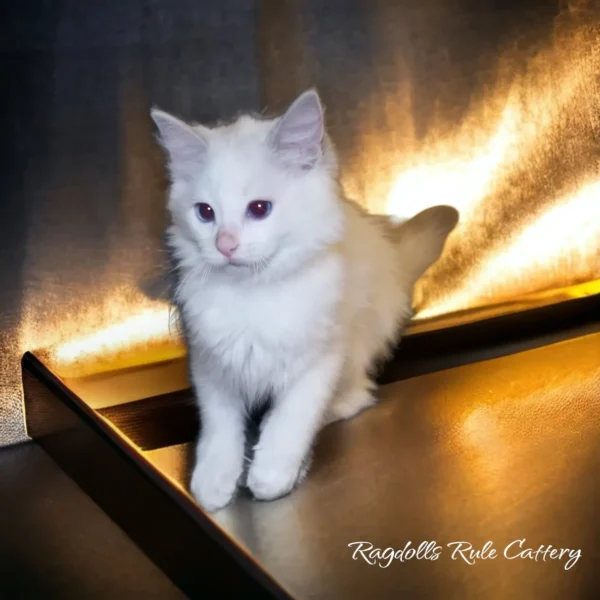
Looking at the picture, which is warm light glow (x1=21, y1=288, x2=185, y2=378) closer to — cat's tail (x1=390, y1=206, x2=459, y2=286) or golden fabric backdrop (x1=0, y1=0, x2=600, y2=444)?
golden fabric backdrop (x1=0, y1=0, x2=600, y2=444)

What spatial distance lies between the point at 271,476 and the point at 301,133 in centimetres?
41

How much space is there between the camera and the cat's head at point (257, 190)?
927 millimetres

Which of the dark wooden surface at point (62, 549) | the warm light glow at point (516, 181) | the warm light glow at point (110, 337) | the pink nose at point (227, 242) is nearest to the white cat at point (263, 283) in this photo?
the pink nose at point (227, 242)

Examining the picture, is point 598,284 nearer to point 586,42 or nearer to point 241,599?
point 586,42

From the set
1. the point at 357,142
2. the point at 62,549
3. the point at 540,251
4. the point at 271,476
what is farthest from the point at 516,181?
the point at 62,549

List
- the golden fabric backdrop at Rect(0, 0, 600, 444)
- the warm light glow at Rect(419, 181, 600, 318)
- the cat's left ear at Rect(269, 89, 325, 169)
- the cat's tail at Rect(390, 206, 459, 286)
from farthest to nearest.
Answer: the warm light glow at Rect(419, 181, 600, 318), the cat's tail at Rect(390, 206, 459, 286), the golden fabric backdrop at Rect(0, 0, 600, 444), the cat's left ear at Rect(269, 89, 325, 169)

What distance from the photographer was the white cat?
36.8 inches

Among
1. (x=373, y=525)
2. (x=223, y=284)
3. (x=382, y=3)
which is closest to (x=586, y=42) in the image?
(x=382, y=3)

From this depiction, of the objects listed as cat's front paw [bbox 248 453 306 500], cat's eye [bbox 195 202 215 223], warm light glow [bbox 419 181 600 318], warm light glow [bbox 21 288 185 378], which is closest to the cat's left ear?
cat's eye [bbox 195 202 215 223]

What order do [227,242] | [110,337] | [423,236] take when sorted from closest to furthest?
[227,242] < [110,337] < [423,236]

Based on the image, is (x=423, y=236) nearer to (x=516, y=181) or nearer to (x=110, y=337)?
(x=516, y=181)

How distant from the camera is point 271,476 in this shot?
0.95m

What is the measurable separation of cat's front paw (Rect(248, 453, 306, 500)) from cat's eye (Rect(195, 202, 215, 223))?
30cm

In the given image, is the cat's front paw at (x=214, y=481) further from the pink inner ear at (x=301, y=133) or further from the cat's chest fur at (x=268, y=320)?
the pink inner ear at (x=301, y=133)
